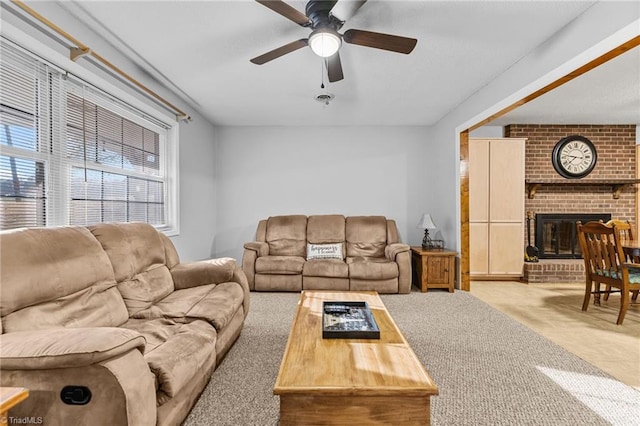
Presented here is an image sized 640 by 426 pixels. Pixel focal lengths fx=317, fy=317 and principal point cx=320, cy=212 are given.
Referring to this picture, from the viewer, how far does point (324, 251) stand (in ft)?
14.7

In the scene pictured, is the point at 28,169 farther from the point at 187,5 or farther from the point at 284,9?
the point at 284,9

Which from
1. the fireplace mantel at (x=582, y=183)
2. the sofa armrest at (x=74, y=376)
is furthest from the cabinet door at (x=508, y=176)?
the sofa armrest at (x=74, y=376)

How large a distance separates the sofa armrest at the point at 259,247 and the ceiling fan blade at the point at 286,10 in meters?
2.91

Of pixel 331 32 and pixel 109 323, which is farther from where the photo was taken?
pixel 331 32

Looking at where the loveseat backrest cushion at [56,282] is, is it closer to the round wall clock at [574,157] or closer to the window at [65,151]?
the window at [65,151]

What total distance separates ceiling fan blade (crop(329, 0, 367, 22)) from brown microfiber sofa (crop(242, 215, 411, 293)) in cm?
278

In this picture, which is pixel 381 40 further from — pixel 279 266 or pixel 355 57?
pixel 279 266

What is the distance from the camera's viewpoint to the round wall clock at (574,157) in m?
4.98

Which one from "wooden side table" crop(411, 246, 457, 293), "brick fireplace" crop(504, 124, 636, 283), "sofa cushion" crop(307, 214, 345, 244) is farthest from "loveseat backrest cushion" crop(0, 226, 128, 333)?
"brick fireplace" crop(504, 124, 636, 283)

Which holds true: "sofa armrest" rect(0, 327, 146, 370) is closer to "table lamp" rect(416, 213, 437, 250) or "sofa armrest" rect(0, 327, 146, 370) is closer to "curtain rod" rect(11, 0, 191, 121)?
"curtain rod" rect(11, 0, 191, 121)

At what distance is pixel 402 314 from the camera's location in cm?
333

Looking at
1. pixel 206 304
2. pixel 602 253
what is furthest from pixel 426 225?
pixel 206 304

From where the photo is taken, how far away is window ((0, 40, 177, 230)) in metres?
1.95

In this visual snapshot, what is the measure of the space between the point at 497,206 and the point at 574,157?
61.2 inches
